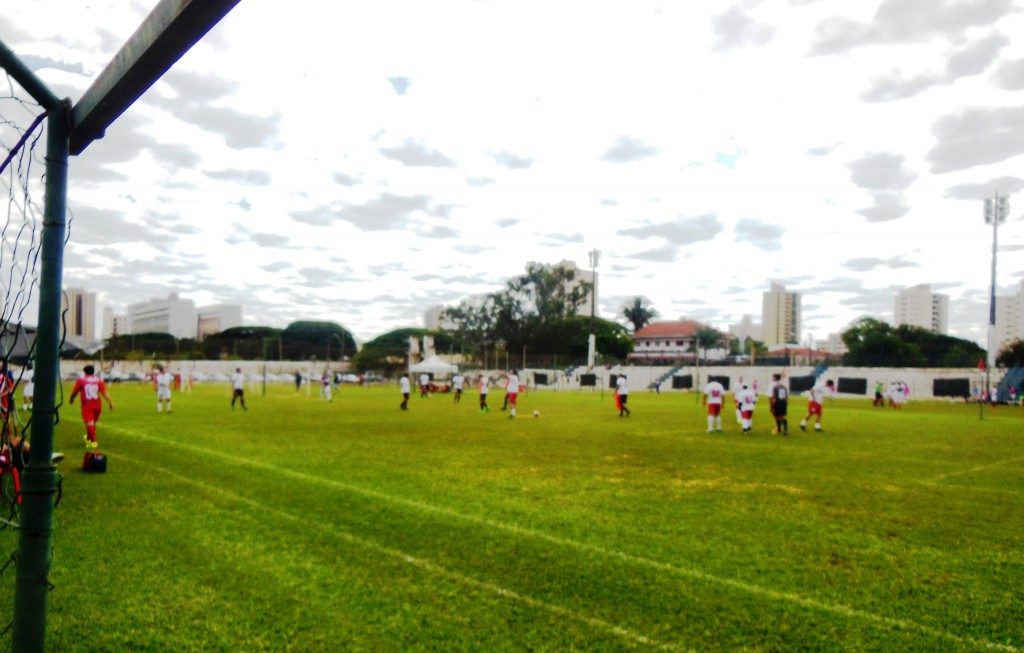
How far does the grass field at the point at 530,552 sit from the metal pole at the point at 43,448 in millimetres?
2065

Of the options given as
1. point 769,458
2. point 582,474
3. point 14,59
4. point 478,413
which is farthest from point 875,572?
point 478,413

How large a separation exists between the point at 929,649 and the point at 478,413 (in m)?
24.8

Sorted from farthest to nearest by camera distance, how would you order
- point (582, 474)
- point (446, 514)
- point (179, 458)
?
1. point (179, 458)
2. point (582, 474)
3. point (446, 514)

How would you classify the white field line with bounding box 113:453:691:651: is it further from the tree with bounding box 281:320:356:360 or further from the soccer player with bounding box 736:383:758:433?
the tree with bounding box 281:320:356:360

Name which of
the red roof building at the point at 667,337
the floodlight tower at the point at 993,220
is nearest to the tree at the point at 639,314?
the red roof building at the point at 667,337

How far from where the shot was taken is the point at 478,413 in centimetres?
2942

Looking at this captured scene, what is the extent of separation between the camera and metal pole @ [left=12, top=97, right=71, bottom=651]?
3053 mm

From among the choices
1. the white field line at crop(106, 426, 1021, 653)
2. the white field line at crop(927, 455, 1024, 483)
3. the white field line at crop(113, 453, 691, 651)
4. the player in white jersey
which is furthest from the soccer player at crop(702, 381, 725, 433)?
the player in white jersey

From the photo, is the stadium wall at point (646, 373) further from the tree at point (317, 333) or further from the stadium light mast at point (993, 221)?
the tree at point (317, 333)

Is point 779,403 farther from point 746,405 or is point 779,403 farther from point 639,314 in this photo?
point 639,314

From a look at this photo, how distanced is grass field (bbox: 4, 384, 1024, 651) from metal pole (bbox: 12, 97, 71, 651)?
2.07 m

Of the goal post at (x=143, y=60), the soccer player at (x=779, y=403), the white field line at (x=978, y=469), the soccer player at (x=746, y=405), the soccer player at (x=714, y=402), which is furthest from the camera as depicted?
the soccer player at (x=714, y=402)

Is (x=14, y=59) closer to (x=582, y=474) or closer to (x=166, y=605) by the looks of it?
(x=166, y=605)

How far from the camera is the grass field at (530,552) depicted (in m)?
5.33
